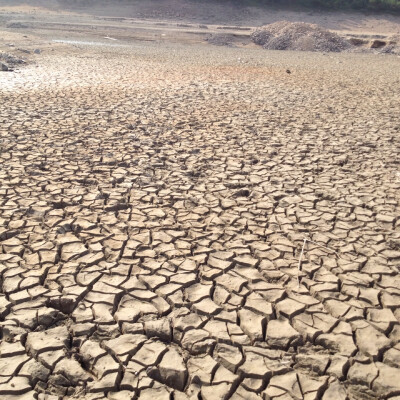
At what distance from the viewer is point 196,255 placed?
2.92m

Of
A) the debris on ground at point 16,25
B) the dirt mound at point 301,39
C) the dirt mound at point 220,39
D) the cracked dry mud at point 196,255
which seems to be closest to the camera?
the cracked dry mud at point 196,255

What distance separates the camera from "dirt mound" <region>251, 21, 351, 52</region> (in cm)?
1689

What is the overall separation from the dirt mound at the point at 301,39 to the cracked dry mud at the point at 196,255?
11815 mm

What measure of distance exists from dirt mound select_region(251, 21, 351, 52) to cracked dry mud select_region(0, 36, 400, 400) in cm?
1182

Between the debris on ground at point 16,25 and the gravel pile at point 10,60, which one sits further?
the debris on ground at point 16,25

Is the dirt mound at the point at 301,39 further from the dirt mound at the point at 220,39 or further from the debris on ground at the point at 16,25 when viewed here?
the debris on ground at the point at 16,25

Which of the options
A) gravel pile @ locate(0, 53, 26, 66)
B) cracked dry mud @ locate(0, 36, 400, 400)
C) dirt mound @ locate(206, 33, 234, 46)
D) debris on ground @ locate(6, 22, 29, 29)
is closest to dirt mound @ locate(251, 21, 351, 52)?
dirt mound @ locate(206, 33, 234, 46)

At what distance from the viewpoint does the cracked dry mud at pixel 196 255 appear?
2055mm

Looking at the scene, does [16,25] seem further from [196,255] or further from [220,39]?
[196,255]

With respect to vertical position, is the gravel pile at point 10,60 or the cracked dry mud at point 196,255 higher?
the gravel pile at point 10,60

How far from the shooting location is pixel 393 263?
2928 mm

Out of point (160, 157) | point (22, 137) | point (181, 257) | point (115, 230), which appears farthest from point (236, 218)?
point (22, 137)

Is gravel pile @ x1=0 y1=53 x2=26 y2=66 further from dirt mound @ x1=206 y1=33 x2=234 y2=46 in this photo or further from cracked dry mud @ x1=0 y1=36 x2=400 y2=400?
dirt mound @ x1=206 y1=33 x2=234 y2=46

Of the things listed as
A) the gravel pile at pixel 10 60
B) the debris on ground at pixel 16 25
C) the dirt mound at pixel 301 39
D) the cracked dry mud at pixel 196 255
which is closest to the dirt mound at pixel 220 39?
the dirt mound at pixel 301 39
